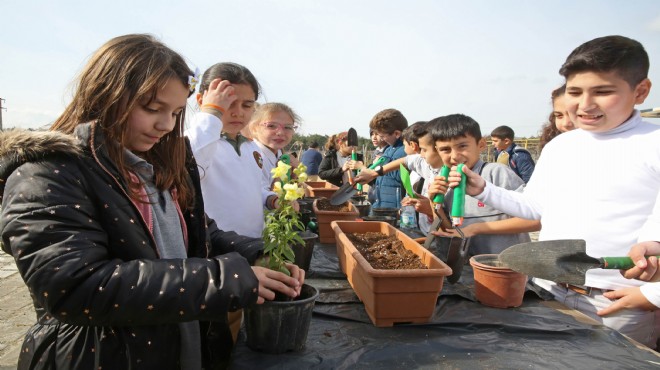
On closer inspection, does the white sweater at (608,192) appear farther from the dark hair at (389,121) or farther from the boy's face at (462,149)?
the dark hair at (389,121)

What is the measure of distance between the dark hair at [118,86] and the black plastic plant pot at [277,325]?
1.84 feet

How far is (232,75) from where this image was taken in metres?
2.37

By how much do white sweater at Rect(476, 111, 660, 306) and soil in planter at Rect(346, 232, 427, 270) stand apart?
2.23 feet

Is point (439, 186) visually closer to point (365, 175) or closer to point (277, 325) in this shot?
point (277, 325)

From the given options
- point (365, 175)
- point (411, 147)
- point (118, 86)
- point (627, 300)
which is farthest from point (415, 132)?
point (118, 86)

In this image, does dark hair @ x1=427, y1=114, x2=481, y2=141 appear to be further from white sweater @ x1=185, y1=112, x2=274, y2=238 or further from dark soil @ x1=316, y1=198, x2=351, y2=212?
white sweater @ x1=185, y1=112, x2=274, y2=238

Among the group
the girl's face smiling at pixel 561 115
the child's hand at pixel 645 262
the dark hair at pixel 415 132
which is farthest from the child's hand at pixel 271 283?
the dark hair at pixel 415 132

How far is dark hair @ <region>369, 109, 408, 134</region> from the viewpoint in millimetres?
5055

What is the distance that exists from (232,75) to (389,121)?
303 centimetres

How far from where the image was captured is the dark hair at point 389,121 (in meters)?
5.05

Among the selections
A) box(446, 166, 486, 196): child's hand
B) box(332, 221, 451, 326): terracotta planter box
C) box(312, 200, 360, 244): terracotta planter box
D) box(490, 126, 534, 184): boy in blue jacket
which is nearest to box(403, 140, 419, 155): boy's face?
box(312, 200, 360, 244): terracotta planter box

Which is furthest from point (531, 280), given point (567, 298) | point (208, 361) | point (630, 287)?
point (208, 361)

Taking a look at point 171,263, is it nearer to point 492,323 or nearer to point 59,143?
point 59,143

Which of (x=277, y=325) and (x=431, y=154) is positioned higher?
(x=431, y=154)
